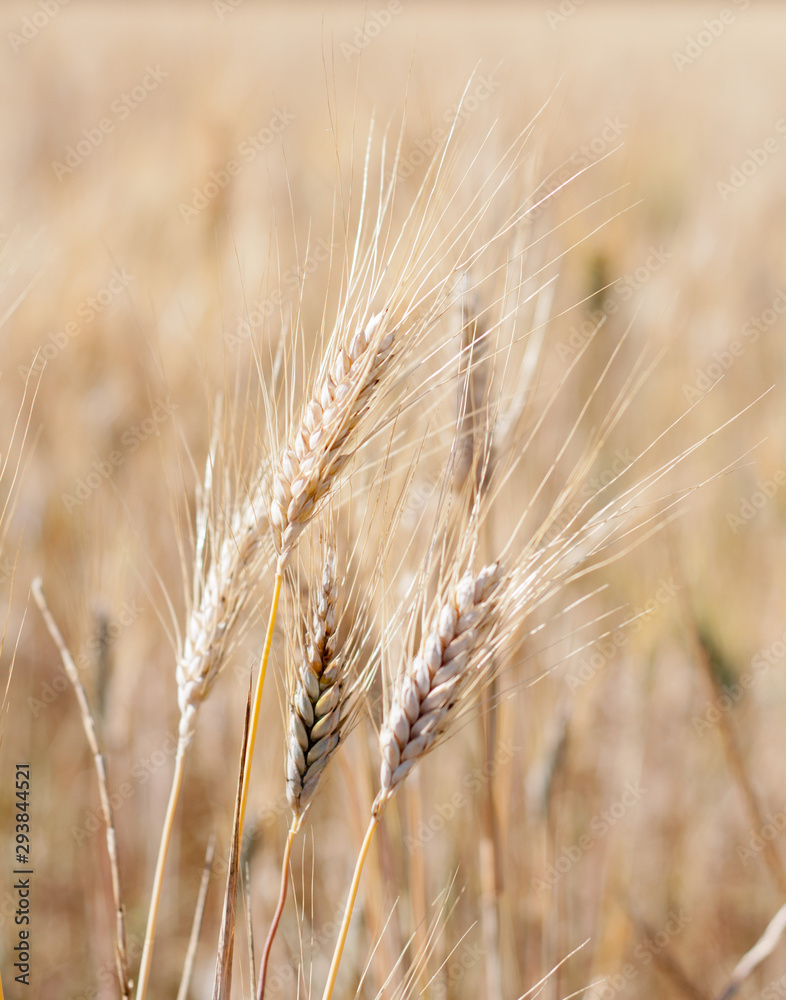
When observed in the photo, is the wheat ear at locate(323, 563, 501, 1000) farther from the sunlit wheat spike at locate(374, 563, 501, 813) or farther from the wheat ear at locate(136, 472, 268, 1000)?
the wheat ear at locate(136, 472, 268, 1000)

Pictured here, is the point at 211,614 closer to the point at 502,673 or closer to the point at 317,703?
the point at 317,703

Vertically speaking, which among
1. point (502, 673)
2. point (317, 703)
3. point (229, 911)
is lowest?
point (229, 911)

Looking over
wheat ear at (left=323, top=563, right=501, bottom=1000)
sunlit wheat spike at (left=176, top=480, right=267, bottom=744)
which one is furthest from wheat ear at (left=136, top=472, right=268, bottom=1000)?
wheat ear at (left=323, top=563, right=501, bottom=1000)

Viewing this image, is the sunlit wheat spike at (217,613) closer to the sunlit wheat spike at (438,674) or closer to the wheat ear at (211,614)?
the wheat ear at (211,614)

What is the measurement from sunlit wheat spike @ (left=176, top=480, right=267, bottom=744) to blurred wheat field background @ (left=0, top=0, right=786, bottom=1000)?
0.11 feet

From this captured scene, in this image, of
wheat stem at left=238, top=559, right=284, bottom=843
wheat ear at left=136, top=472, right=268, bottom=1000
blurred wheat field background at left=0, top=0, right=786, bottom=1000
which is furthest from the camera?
blurred wheat field background at left=0, top=0, right=786, bottom=1000

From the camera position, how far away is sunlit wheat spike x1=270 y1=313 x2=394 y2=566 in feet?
1.67

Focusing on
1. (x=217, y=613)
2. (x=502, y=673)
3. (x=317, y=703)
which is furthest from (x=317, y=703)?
(x=502, y=673)

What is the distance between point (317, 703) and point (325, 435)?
0.59 ft

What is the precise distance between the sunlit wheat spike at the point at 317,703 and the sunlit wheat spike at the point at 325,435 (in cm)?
4

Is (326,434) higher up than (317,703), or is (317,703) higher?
(326,434)

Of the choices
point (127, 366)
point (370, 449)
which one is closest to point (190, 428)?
point (127, 366)

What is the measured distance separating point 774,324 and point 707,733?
1355 millimetres

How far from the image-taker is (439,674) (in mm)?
508
